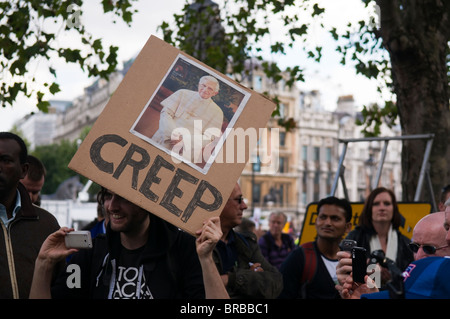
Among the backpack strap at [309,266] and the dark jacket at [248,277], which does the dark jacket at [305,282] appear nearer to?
the backpack strap at [309,266]

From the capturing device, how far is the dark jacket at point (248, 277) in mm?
4613

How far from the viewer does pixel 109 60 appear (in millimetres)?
10625

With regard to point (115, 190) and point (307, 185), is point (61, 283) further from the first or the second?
point (307, 185)

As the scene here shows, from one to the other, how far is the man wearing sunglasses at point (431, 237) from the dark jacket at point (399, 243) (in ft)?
8.91

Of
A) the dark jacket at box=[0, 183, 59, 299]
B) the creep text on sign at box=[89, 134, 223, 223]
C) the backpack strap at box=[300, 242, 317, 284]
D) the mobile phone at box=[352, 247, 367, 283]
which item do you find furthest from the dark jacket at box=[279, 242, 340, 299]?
the mobile phone at box=[352, 247, 367, 283]

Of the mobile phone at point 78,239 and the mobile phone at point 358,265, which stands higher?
the mobile phone at point 358,265

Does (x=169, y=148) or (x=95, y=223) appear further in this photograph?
(x=95, y=223)

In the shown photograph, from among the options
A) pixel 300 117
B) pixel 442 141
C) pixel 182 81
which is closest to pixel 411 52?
pixel 442 141

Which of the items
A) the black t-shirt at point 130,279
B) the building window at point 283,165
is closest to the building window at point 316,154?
the building window at point 283,165

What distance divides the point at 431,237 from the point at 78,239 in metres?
1.56

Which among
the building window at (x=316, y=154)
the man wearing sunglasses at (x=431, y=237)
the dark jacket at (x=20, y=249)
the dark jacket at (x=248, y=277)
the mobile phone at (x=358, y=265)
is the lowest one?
the dark jacket at (x=20, y=249)

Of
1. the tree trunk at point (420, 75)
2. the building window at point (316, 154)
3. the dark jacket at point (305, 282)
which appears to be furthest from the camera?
the building window at point (316, 154)

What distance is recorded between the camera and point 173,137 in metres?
3.48
